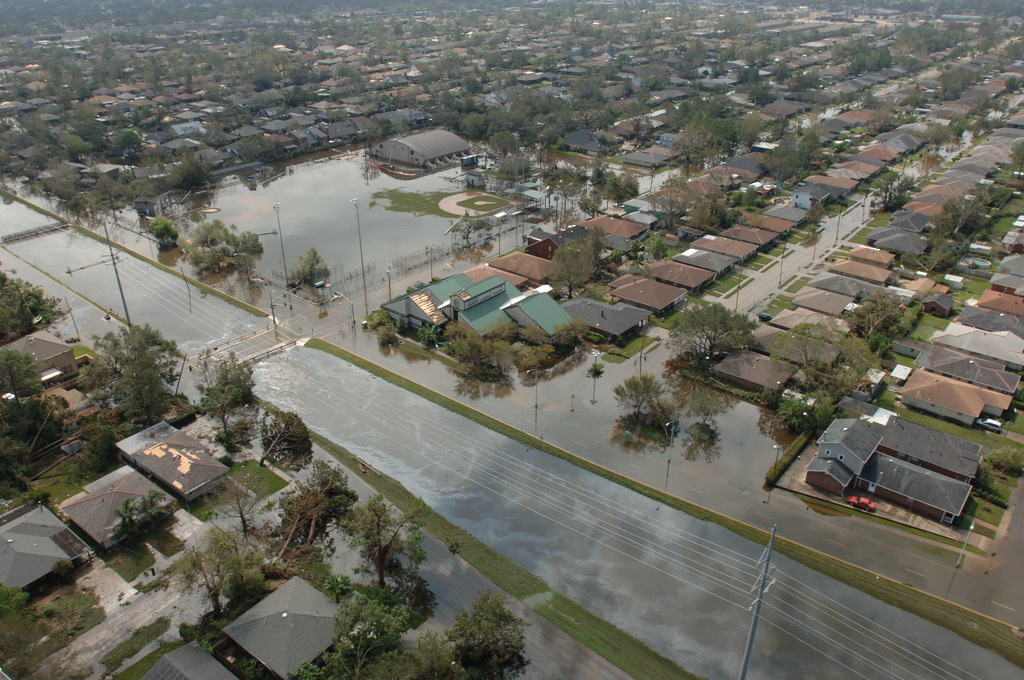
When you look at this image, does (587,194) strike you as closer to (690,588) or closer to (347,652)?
(690,588)

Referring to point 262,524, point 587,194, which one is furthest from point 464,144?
point 262,524

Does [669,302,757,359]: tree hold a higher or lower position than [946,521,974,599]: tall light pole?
higher

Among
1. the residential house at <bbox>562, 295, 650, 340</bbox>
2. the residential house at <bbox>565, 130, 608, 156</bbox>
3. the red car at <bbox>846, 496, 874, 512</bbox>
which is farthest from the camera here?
the residential house at <bbox>565, 130, 608, 156</bbox>

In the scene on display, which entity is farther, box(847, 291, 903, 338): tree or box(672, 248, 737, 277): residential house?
box(672, 248, 737, 277): residential house

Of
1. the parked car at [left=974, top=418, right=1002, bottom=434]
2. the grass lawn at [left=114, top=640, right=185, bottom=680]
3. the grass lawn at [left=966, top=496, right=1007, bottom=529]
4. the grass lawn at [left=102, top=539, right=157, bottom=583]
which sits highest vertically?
the parked car at [left=974, top=418, right=1002, bottom=434]

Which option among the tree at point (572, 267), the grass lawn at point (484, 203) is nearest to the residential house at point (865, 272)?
the tree at point (572, 267)

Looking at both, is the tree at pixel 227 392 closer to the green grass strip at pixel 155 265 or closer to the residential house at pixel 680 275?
the green grass strip at pixel 155 265

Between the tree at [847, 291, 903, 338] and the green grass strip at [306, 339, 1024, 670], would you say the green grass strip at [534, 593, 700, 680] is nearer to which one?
the green grass strip at [306, 339, 1024, 670]

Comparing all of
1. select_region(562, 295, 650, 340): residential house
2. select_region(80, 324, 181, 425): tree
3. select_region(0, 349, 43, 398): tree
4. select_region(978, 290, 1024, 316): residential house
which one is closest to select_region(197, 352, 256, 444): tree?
select_region(80, 324, 181, 425): tree
